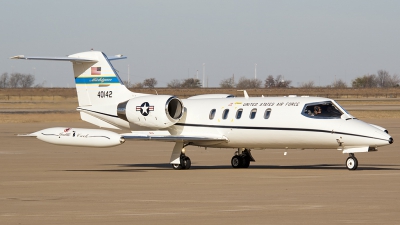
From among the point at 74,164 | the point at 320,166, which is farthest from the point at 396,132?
the point at 74,164

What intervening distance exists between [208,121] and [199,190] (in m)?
7.90

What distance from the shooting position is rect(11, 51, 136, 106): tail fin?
2794 cm

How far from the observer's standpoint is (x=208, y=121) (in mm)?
26125

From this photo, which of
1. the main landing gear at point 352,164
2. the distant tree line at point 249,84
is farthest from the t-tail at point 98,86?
the distant tree line at point 249,84

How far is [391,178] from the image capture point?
20.8m

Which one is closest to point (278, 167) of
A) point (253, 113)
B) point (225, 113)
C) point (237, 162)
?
point (237, 162)

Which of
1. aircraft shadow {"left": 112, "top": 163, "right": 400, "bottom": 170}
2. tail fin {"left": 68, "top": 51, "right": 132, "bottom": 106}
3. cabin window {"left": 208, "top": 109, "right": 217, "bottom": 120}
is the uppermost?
tail fin {"left": 68, "top": 51, "right": 132, "bottom": 106}

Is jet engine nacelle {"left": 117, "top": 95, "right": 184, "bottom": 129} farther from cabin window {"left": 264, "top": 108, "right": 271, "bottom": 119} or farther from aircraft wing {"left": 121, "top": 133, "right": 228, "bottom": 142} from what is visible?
cabin window {"left": 264, "top": 108, "right": 271, "bottom": 119}

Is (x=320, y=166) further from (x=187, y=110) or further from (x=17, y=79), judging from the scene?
(x=17, y=79)

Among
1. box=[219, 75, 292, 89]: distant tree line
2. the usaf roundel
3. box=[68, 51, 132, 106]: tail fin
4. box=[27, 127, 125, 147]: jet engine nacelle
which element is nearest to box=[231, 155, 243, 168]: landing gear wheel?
the usaf roundel

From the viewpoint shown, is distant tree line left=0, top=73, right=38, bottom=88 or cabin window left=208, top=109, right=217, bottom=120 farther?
distant tree line left=0, top=73, right=38, bottom=88

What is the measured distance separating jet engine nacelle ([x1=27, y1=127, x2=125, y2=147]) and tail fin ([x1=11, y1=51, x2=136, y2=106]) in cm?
307

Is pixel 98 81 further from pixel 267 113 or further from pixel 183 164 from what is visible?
pixel 267 113

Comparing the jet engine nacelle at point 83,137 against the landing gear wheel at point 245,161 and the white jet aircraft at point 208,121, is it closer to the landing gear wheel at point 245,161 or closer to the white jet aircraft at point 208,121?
the white jet aircraft at point 208,121
